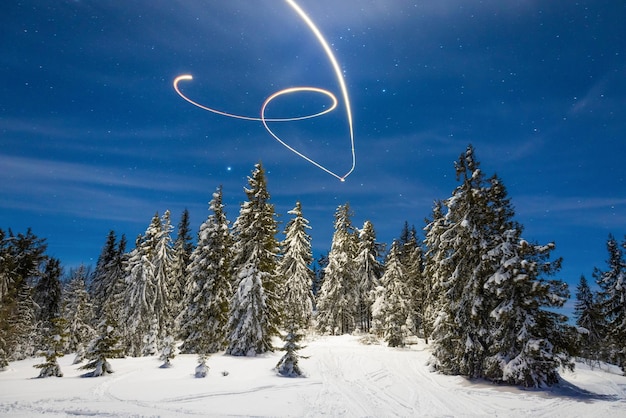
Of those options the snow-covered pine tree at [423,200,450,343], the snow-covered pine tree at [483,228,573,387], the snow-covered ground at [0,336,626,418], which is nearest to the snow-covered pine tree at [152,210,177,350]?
the snow-covered ground at [0,336,626,418]

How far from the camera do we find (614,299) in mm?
32406

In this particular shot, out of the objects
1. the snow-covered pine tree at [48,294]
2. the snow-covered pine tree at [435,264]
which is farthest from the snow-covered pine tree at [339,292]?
the snow-covered pine tree at [48,294]

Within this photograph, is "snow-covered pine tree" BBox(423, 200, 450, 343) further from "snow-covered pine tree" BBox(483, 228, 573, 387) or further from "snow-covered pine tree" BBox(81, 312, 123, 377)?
"snow-covered pine tree" BBox(81, 312, 123, 377)

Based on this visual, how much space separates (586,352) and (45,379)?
4503 cm

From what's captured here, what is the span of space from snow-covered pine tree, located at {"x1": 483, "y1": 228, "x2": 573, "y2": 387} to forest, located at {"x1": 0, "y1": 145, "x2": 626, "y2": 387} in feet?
0.20

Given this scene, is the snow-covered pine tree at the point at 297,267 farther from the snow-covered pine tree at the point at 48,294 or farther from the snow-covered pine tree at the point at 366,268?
the snow-covered pine tree at the point at 48,294

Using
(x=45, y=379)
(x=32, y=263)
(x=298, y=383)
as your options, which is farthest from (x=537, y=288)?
(x=32, y=263)

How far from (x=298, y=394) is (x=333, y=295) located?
29137 millimetres

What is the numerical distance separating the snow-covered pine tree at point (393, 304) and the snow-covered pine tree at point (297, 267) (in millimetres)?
9432

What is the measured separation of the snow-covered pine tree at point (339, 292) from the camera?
44.1m

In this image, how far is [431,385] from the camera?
18.1 m

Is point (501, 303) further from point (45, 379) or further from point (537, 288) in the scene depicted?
point (45, 379)

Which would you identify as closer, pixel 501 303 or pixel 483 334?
pixel 501 303

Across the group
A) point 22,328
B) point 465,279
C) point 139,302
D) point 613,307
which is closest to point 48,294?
point 22,328
